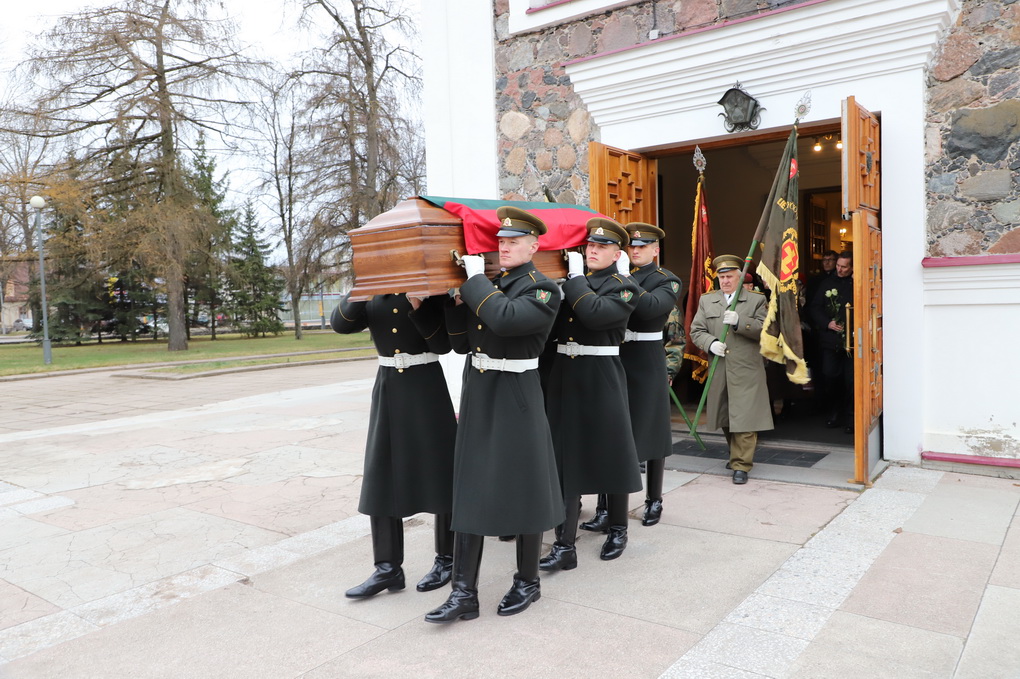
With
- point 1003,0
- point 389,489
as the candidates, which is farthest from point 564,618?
point 1003,0

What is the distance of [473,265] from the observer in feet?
11.4

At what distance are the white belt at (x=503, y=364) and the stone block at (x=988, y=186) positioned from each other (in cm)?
402

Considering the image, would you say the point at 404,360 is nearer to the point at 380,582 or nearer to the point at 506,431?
the point at 506,431

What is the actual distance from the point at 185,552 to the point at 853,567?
3696 millimetres

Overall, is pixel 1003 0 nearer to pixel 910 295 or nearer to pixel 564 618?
pixel 910 295

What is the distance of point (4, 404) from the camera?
12430 mm

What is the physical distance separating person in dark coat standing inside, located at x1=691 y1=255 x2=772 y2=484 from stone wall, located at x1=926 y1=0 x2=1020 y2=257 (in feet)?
4.74

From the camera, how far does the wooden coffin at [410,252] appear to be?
11.0 feet

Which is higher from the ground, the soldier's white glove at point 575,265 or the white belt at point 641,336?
the soldier's white glove at point 575,265

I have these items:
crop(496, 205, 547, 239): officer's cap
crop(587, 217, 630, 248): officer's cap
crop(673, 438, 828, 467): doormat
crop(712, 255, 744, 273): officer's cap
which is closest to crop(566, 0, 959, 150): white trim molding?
crop(712, 255, 744, 273): officer's cap

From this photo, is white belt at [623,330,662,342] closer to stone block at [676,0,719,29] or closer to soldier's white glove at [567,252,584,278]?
soldier's white glove at [567,252,584,278]

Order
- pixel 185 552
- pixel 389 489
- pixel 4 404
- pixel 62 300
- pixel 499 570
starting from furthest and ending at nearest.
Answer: pixel 62 300 < pixel 4 404 < pixel 185 552 < pixel 499 570 < pixel 389 489

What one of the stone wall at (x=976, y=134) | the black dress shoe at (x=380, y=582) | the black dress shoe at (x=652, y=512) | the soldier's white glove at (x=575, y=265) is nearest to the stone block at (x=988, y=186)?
the stone wall at (x=976, y=134)

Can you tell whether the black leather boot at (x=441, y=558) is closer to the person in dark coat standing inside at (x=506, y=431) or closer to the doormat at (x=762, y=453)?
the person in dark coat standing inside at (x=506, y=431)
